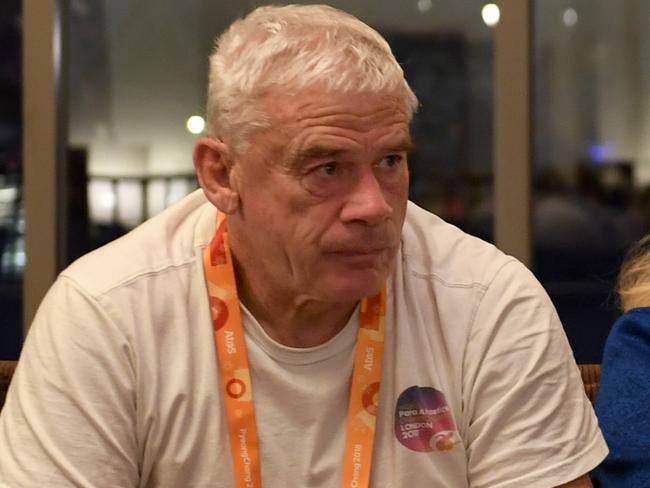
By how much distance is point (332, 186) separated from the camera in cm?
162

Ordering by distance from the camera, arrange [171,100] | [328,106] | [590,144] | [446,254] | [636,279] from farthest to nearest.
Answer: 1. [590,144]
2. [171,100]
3. [636,279]
4. [446,254]
5. [328,106]

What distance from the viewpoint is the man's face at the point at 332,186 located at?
159 cm

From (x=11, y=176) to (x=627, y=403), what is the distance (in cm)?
272

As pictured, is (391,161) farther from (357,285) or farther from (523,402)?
(523,402)

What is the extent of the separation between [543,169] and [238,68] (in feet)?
8.31

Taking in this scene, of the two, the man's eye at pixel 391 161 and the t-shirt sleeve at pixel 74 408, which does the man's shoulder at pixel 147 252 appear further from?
the man's eye at pixel 391 161

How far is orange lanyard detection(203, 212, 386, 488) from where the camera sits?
5.50ft

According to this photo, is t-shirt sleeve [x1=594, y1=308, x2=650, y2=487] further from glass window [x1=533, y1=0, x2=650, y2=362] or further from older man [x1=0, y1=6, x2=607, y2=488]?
glass window [x1=533, y1=0, x2=650, y2=362]

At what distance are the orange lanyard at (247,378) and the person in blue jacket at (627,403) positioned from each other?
37 centimetres

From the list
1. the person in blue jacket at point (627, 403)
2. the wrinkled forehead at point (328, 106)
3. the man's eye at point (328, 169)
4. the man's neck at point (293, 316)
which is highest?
the wrinkled forehead at point (328, 106)

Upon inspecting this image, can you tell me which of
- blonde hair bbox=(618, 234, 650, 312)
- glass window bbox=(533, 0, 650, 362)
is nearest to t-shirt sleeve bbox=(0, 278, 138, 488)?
blonde hair bbox=(618, 234, 650, 312)

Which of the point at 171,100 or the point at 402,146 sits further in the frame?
the point at 171,100

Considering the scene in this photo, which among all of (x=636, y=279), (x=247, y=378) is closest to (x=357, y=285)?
(x=247, y=378)

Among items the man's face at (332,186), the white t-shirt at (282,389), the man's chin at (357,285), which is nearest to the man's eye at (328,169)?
the man's face at (332,186)
